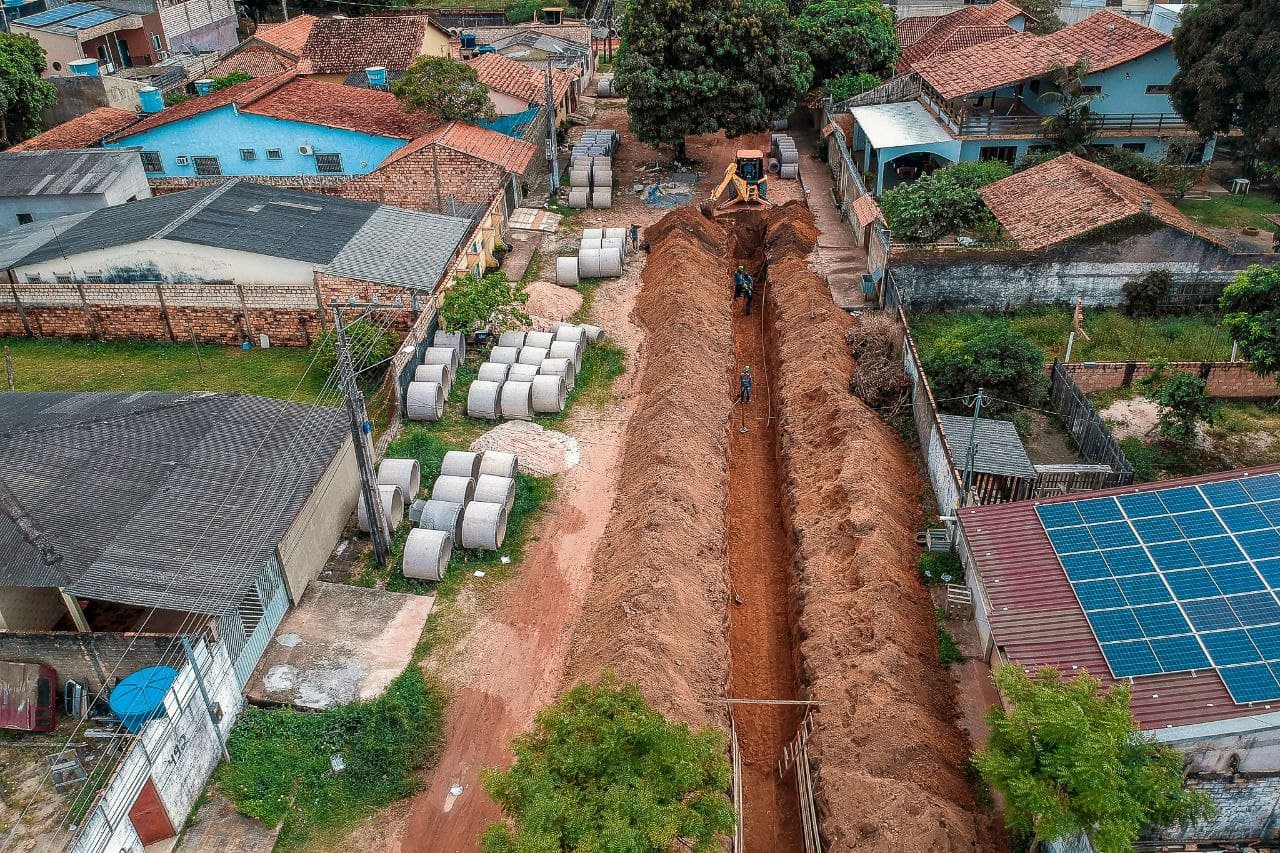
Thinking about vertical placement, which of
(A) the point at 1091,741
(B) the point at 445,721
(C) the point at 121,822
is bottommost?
(B) the point at 445,721

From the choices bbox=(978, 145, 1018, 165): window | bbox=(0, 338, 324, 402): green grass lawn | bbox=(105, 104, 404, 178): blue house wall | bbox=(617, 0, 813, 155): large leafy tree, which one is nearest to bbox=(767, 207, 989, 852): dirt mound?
bbox=(0, 338, 324, 402): green grass lawn

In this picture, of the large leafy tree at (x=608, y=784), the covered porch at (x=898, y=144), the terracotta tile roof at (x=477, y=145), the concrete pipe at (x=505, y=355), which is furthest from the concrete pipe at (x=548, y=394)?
the covered porch at (x=898, y=144)

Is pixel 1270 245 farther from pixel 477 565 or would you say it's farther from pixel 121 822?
pixel 121 822

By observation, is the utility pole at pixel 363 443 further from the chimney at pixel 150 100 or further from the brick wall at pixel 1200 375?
the chimney at pixel 150 100

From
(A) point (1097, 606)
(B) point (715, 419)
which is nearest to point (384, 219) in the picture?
(B) point (715, 419)

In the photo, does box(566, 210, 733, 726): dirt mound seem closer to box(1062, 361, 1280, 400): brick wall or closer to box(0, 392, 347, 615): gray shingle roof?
box(0, 392, 347, 615): gray shingle roof

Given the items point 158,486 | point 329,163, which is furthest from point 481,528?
point 329,163
